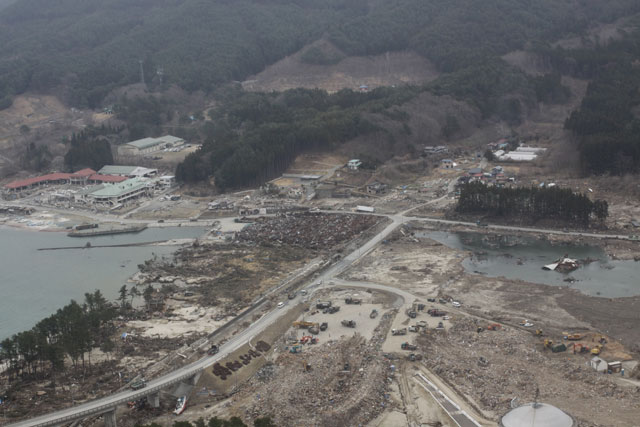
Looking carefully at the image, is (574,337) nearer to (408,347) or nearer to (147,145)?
(408,347)

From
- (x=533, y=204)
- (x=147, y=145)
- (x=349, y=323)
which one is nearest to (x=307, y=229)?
(x=533, y=204)

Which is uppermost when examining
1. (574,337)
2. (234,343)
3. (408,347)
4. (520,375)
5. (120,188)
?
(120,188)

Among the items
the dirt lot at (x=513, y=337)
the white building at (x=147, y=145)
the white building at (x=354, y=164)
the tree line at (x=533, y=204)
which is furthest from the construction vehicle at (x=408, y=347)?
the white building at (x=147, y=145)

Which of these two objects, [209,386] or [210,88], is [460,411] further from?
[210,88]

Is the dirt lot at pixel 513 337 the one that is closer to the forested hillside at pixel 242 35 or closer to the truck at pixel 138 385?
the truck at pixel 138 385

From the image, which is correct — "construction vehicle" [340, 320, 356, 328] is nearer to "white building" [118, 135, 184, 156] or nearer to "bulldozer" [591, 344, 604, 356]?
"bulldozer" [591, 344, 604, 356]

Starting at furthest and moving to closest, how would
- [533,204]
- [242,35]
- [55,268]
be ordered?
1. [242,35]
2. [533,204]
3. [55,268]
